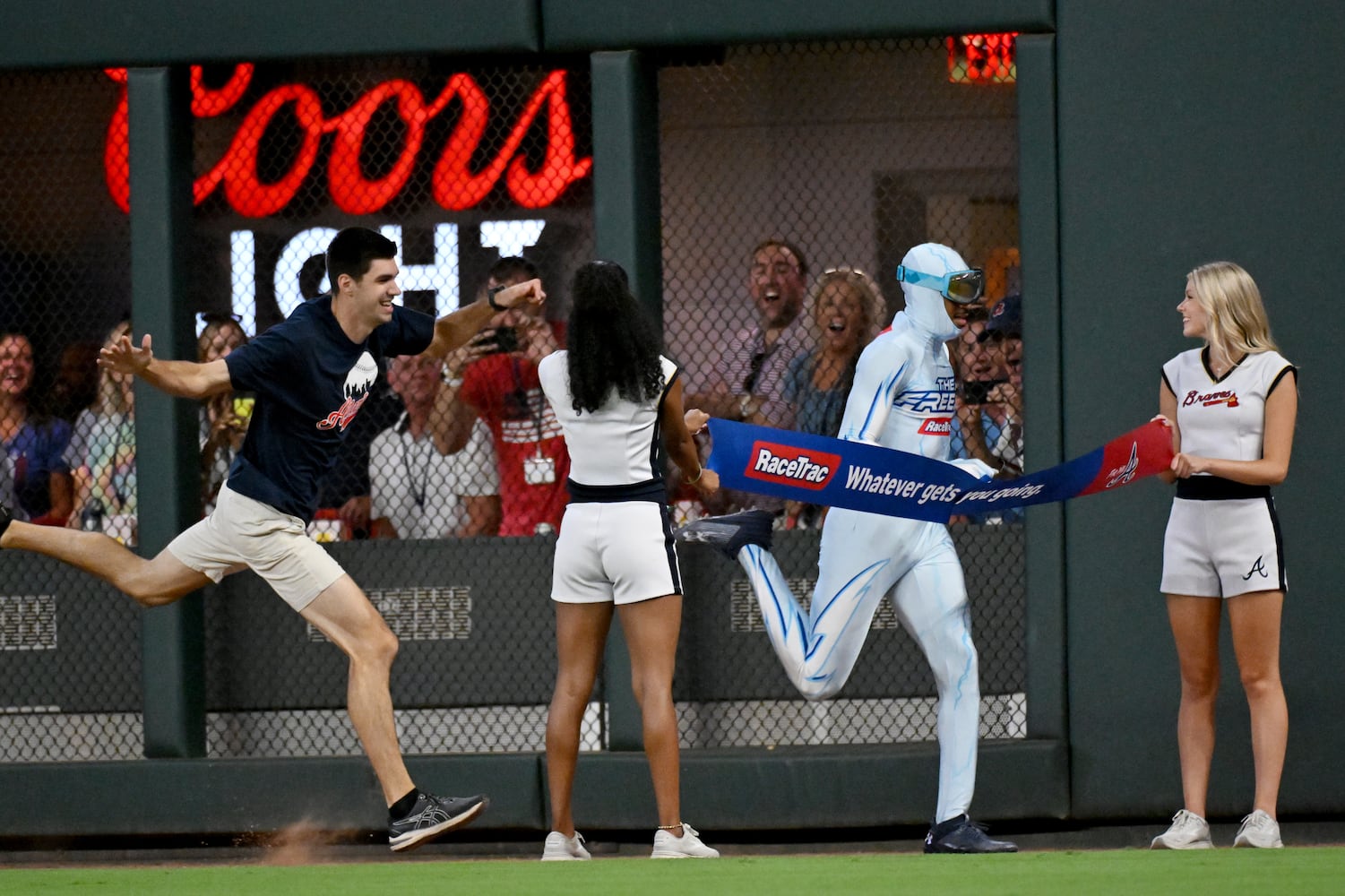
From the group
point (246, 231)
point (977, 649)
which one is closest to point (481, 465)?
point (246, 231)

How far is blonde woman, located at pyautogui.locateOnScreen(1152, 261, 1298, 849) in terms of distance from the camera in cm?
632

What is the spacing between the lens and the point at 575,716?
6.26 meters

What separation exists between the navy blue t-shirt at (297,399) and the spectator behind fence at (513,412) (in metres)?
1.70

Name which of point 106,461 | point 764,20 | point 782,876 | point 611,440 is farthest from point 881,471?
point 106,461

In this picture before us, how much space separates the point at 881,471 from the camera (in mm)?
6391

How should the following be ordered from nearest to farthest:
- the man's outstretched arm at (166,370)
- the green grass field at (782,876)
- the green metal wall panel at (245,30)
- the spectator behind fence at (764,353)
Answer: the green grass field at (782,876), the man's outstretched arm at (166,370), the green metal wall panel at (245,30), the spectator behind fence at (764,353)

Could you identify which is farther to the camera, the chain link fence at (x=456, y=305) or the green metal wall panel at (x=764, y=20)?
the chain link fence at (x=456, y=305)

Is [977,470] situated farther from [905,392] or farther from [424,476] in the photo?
[424,476]

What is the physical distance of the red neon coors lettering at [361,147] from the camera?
840 cm

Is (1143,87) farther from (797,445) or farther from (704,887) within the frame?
(704,887)

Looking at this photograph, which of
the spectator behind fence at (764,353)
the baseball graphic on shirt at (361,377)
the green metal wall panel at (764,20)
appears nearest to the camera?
the baseball graphic on shirt at (361,377)

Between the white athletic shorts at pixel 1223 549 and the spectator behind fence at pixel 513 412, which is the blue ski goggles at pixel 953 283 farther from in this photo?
the spectator behind fence at pixel 513 412

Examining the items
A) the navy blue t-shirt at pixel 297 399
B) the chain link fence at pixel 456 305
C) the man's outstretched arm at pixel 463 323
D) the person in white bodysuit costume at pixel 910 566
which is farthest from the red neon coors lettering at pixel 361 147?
the person in white bodysuit costume at pixel 910 566

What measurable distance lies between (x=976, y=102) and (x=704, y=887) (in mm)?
4114
